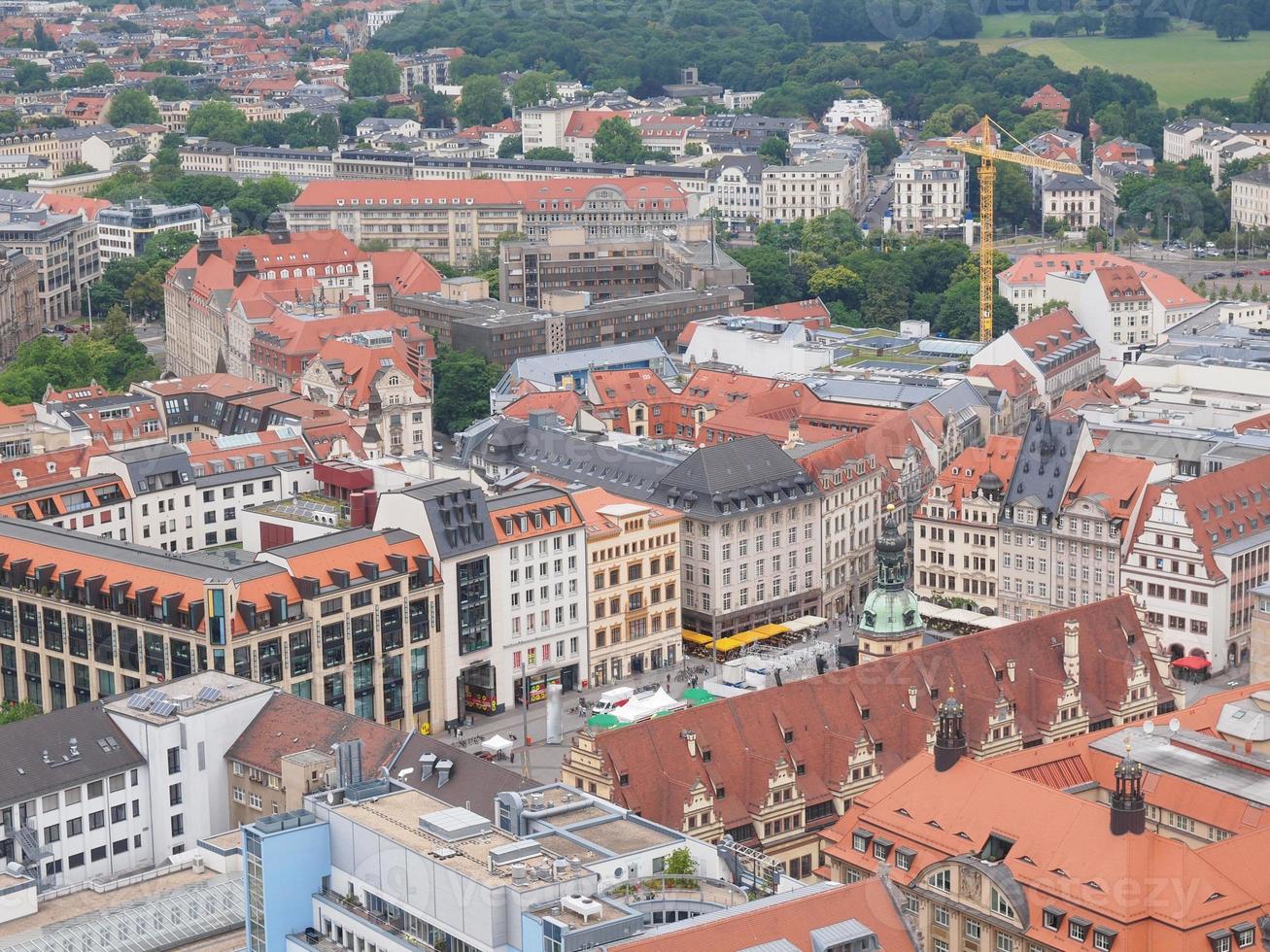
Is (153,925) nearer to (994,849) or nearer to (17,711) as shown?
(994,849)

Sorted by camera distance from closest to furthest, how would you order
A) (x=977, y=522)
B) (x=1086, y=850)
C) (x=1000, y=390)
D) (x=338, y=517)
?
(x=1086, y=850), (x=338, y=517), (x=977, y=522), (x=1000, y=390)

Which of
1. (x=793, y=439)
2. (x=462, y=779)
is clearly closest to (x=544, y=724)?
(x=462, y=779)

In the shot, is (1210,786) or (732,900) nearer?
(732,900)

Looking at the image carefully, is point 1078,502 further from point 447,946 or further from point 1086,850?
point 447,946

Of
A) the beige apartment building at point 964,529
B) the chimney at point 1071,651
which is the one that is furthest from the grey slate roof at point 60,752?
the beige apartment building at point 964,529

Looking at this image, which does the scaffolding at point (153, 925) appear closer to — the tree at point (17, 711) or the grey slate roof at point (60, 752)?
the grey slate roof at point (60, 752)

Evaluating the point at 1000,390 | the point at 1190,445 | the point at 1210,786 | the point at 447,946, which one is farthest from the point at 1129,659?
the point at 1000,390
